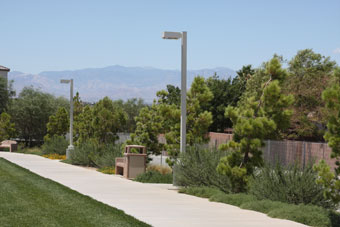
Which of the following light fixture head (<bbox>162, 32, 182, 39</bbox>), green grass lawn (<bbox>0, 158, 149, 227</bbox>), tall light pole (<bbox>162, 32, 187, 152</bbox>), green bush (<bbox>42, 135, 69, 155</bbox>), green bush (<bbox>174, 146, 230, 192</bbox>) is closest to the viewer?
green grass lawn (<bbox>0, 158, 149, 227</bbox>)

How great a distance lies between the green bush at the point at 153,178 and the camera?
23.8 meters

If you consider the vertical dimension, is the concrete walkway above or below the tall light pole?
below

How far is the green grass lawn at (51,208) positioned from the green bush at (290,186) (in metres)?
4.04

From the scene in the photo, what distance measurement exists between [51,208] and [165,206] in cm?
281

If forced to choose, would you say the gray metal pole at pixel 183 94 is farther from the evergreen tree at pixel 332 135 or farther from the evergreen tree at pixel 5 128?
Result: the evergreen tree at pixel 5 128

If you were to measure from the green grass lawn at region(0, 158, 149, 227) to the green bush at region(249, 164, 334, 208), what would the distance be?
4038 mm

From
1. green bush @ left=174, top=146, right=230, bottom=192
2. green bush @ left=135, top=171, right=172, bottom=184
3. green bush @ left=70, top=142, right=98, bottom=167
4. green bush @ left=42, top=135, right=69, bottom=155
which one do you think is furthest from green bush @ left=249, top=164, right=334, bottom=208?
green bush @ left=42, top=135, right=69, bottom=155

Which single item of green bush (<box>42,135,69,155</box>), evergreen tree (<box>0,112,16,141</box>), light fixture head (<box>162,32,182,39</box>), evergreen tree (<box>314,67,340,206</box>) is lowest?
green bush (<box>42,135,69,155</box>)

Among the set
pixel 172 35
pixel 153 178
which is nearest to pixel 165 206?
pixel 172 35

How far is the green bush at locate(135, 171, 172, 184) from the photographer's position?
23.8m

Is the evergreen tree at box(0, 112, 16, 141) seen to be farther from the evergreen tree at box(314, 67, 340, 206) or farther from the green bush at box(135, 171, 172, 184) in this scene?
the evergreen tree at box(314, 67, 340, 206)

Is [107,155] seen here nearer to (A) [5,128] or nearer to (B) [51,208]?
(B) [51,208]

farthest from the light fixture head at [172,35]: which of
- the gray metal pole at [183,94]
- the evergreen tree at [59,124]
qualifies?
the evergreen tree at [59,124]

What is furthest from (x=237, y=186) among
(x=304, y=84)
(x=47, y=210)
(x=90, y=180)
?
(x=304, y=84)
